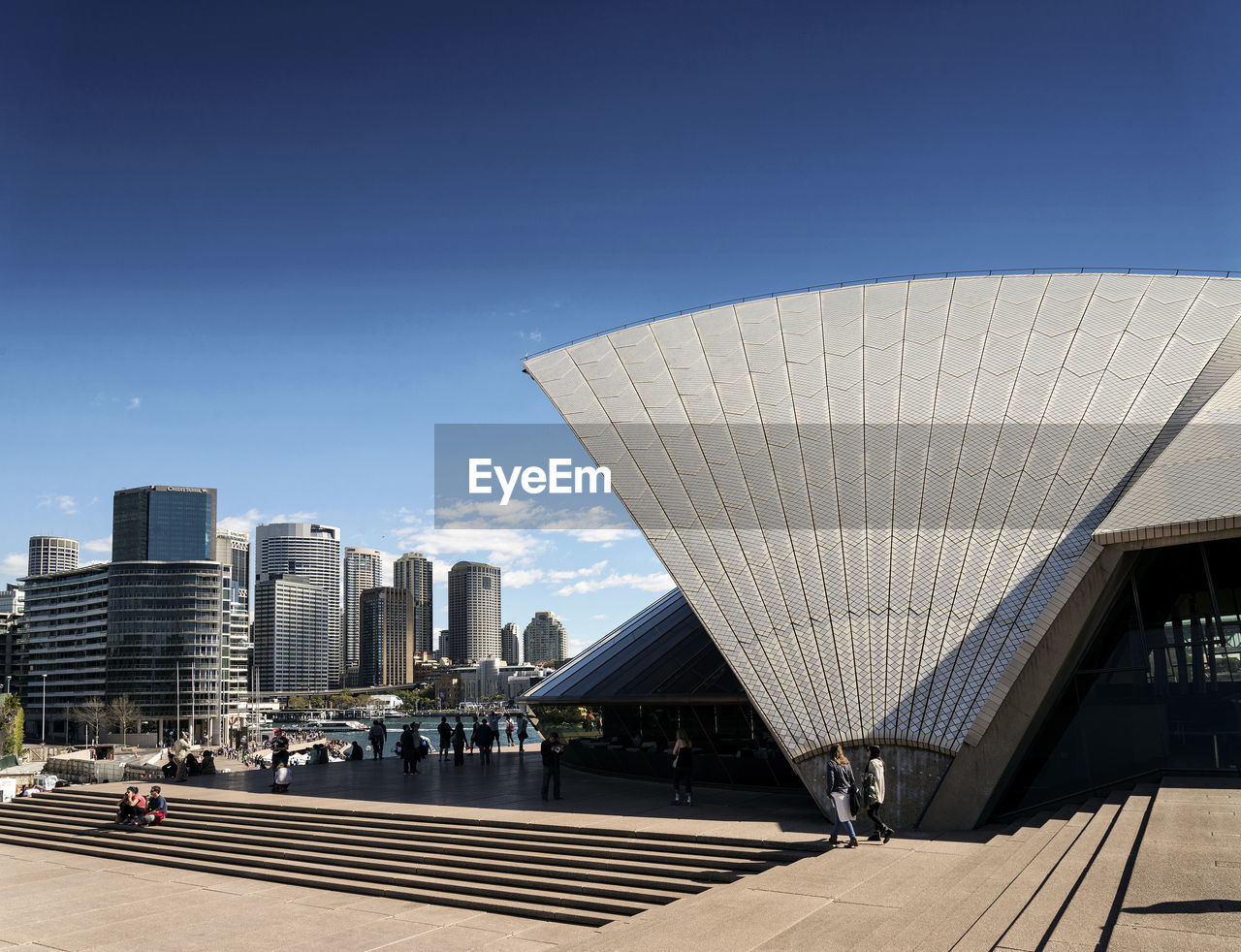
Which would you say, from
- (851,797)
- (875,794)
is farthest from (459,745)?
(875,794)

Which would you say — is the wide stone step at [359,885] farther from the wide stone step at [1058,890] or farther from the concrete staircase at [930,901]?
the wide stone step at [1058,890]

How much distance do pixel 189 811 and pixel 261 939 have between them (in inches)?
361

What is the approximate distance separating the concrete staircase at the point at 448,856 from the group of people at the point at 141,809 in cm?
16

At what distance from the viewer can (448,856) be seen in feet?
49.2

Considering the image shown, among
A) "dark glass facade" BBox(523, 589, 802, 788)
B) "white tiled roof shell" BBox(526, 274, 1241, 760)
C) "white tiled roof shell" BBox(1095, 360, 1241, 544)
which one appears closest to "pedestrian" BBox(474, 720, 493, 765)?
"dark glass facade" BBox(523, 589, 802, 788)

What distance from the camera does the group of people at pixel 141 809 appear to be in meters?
19.6

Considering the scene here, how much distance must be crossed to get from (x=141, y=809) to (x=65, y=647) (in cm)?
13811

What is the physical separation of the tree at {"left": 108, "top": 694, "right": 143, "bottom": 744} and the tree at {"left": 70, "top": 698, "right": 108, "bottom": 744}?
1.12m

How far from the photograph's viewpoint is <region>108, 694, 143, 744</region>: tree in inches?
4792

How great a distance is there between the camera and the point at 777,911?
9.41 meters

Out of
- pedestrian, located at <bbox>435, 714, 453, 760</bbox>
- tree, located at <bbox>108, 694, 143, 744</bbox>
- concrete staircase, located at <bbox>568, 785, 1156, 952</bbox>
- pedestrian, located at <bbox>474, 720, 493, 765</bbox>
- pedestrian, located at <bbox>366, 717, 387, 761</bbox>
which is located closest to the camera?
concrete staircase, located at <bbox>568, 785, 1156, 952</bbox>

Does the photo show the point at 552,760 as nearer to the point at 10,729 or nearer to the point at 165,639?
the point at 10,729

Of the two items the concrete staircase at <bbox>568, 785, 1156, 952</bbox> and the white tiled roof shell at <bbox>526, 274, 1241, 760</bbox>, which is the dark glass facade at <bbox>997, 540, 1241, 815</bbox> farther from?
the concrete staircase at <bbox>568, 785, 1156, 952</bbox>

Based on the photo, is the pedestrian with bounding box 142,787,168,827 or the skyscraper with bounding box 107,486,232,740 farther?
the skyscraper with bounding box 107,486,232,740
